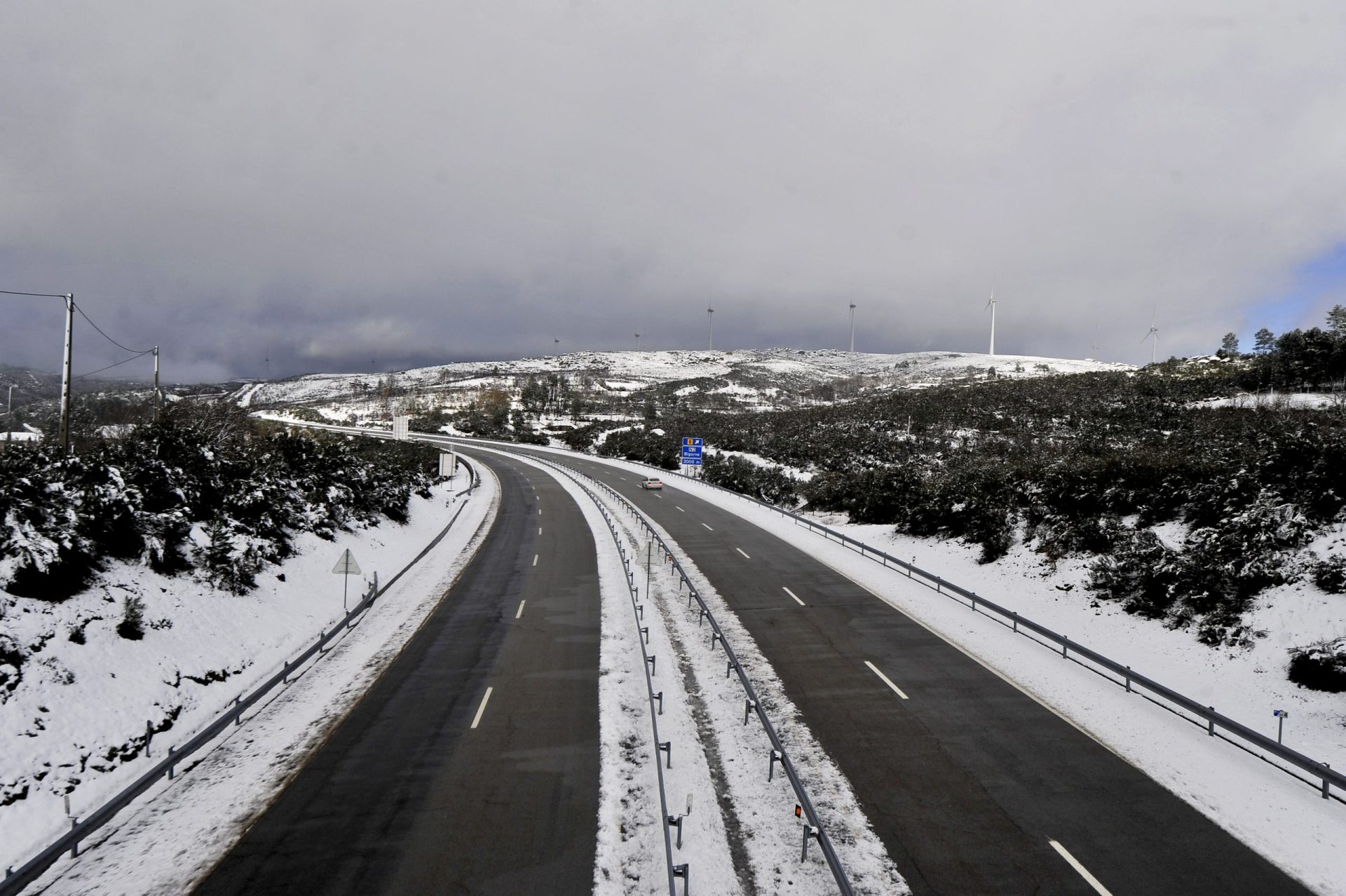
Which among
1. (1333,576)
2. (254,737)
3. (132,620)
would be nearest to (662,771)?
(254,737)

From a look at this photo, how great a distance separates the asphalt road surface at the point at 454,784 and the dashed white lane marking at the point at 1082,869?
6.15 metres

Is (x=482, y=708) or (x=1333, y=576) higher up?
(x=1333, y=576)

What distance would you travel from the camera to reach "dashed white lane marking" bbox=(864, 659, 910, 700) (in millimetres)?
13070

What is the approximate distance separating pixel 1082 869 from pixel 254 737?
13.4 meters

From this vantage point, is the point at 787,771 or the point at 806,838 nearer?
the point at 806,838

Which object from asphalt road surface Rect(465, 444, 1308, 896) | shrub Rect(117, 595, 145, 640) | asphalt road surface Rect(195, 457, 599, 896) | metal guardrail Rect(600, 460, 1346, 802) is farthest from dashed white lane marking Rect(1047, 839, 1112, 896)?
shrub Rect(117, 595, 145, 640)

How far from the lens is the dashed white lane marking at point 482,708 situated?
11.7 meters

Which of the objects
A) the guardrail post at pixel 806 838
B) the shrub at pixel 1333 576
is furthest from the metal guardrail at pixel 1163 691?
the guardrail post at pixel 806 838

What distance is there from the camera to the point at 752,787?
9.64m

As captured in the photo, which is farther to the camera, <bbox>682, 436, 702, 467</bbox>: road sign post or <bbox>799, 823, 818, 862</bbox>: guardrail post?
<bbox>682, 436, 702, 467</bbox>: road sign post

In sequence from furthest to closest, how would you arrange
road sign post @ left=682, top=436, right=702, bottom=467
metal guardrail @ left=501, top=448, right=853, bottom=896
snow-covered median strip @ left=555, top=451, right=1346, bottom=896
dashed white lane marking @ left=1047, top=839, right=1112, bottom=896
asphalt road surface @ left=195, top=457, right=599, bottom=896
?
road sign post @ left=682, top=436, right=702, bottom=467
snow-covered median strip @ left=555, top=451, right=1346, bottom=896
asphalt road surface @ left=195, top=457, right=599, bottom=896
dashed white lane marking @ left=1047, top=839, right=1112, bottom=896
metal guardrail @ left=501, top=448, right=853, bottom=896

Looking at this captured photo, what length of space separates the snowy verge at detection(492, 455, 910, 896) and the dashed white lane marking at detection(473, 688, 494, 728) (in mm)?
3577

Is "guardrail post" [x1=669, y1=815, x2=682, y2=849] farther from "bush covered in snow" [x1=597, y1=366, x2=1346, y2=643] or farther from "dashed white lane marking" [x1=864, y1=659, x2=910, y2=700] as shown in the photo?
"bush covered in snow" [x1=597, y1=366, x2=1346, y2=643]

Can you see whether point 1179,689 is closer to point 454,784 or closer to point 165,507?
point 454,784
